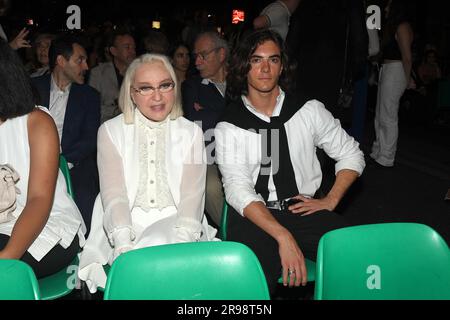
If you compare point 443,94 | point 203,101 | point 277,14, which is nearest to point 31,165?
point 203,101

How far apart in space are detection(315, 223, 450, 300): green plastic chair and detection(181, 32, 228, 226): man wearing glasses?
4.41ft

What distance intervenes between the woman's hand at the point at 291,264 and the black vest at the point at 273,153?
0.40 m

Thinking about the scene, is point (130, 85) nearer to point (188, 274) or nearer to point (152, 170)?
point (152, 170)

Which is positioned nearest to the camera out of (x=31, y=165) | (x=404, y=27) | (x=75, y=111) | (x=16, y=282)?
(x=16, y=282)

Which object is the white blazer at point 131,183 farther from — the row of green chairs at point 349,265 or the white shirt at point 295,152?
the row of green chairs at point 349,265

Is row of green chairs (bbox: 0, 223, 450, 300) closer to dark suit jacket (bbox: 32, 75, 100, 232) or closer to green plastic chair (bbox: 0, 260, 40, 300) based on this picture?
green plastic chair (bbox: 0, 260, 40, 300)

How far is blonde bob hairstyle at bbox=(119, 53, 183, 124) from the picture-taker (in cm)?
230

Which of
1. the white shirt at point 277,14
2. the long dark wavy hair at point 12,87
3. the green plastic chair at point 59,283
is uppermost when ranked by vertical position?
the white shirt at point 277,14

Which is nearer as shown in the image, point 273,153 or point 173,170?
point 173,170

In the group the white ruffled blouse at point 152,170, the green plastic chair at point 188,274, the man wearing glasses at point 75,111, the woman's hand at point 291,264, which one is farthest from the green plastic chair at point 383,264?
the man wearing glasses at point 75,111

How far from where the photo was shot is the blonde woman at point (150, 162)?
219 centimetres

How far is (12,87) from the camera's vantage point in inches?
78.5

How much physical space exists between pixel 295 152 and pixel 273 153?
0.36 ft
